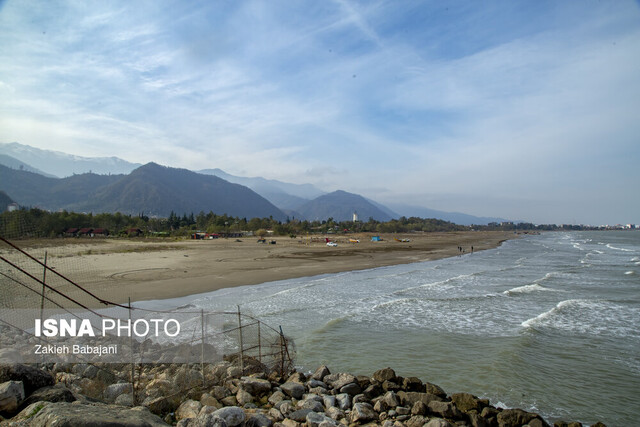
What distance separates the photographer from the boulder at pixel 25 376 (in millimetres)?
4797

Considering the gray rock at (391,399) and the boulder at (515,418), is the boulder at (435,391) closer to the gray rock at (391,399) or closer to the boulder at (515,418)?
the gray rock at (391,399)

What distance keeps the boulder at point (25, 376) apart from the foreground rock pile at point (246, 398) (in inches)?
0.4

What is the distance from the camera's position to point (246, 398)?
260 inches

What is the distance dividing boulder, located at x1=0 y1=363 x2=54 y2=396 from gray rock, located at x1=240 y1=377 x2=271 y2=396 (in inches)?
130

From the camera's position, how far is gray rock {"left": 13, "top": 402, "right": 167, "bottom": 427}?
3840 mm

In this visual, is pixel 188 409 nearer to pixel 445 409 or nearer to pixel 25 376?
pixel 25 376

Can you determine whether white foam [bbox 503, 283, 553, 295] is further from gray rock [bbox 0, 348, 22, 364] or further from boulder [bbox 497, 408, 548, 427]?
gray rock [bbox 0, 348, 22, 364]

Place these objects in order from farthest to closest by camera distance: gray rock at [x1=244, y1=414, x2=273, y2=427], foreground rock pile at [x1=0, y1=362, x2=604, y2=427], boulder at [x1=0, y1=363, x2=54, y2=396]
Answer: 1. gray rock at [x1=244, y1=414, x2=273, y2=427]
2. foreground rock pile at [x1=0, y1=362, x2=604, y2=427]
3. boulder at [x1=0, y1=363, x2=54, y2=396]

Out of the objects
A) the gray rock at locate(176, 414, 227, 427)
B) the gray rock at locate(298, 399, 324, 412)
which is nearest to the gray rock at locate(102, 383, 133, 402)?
the gray rock at locate(176, 414, 227, 427)

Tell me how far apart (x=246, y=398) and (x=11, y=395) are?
11.7 feet

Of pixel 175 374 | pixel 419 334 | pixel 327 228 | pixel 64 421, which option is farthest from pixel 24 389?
pixel 327 228

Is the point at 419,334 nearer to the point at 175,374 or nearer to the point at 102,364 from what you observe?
the point at 175,374

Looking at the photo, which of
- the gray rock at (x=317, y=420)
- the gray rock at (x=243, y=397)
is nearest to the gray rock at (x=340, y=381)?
the gray rock at (x=317, y=420)

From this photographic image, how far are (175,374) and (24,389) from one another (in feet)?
9.62
